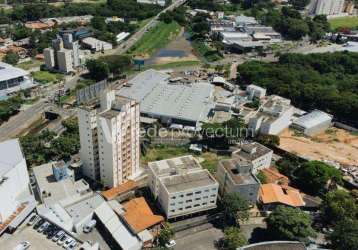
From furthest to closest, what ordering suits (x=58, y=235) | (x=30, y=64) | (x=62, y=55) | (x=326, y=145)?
(x=30, y=64) < (x=62, y=55) < (x=326, y=145) < (x=58, y=235)

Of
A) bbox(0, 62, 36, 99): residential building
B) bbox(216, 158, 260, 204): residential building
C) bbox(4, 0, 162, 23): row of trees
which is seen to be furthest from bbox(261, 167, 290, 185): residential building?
bbox(4, 0, 162, 23): row of trees

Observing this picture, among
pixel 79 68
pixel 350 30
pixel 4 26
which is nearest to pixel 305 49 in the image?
pixel 350 30

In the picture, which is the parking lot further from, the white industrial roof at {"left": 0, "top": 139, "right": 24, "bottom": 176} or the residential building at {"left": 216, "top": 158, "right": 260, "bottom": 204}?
the residential building at {"left": 216, "top": 158, "right": 260, "bottom": 204}

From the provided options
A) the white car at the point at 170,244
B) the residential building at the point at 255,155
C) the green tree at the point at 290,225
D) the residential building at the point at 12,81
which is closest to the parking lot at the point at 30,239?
the white car at the point at 170,244

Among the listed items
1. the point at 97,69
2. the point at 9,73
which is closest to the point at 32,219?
the point at 9,73

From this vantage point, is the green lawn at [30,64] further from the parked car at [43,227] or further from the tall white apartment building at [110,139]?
the parked car at [43,227]

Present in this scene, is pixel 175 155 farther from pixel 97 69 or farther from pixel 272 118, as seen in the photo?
pixel 97 69
